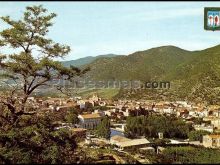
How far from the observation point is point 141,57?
15012 centimetres

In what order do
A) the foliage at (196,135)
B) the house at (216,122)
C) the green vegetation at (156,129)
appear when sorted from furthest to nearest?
1. the house at (216,122)
2. the green vegetation at (156,129)
3. the foliage at (196,135)

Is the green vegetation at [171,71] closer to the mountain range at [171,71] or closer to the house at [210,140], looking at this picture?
the mountain range at [171,71]

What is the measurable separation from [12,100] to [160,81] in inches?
4477

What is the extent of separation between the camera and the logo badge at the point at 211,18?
9602 millimetres

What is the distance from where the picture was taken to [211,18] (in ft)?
32.0

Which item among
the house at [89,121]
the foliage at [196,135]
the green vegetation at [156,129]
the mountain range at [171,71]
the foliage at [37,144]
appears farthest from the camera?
the mountain range at [171,71]

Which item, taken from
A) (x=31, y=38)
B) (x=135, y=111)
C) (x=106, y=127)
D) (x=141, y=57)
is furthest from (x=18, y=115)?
(x=141, y=57)

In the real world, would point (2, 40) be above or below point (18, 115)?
above

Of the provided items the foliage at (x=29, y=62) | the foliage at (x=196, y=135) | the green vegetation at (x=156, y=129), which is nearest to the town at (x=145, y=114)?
the foliage at (x=196, y=135)

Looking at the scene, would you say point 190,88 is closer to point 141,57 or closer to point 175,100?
point 175,100

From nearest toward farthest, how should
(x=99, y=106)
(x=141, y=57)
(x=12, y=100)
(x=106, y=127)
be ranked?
(x=12, y=100), (x=106, y=127), (x=99, y=106), (x=141, y=57)

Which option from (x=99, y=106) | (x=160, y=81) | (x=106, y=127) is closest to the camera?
(x=106, y=127)

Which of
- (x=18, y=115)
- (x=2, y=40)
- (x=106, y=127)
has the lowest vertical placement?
(x=106, y=127)

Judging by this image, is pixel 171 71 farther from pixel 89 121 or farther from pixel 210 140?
pixel 210 140
